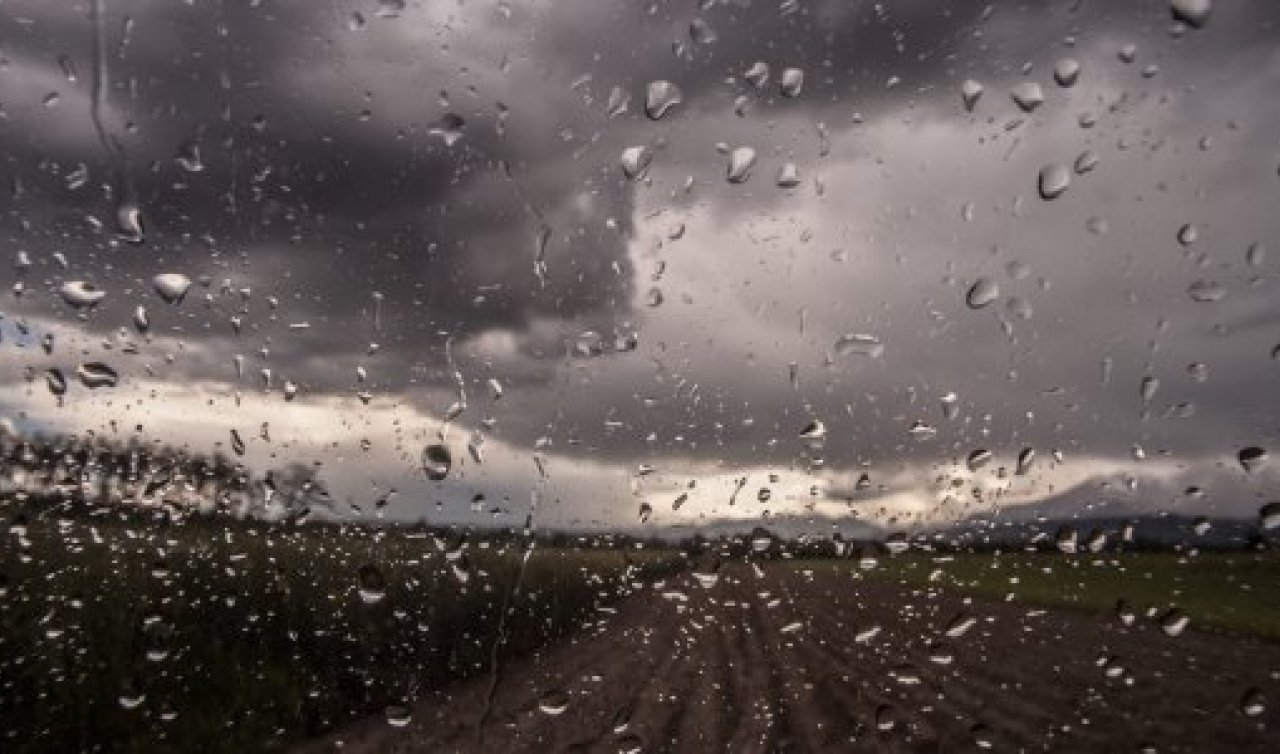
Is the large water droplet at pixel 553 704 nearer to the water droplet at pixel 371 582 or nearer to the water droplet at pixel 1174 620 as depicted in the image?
the water droplet at pixel 371 582

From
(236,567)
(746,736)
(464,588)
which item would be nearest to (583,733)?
(746,736)

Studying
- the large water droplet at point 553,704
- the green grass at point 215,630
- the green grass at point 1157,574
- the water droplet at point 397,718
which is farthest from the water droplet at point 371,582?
the water droplet at point 397,718

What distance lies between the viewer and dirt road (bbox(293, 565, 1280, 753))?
27.4 feet

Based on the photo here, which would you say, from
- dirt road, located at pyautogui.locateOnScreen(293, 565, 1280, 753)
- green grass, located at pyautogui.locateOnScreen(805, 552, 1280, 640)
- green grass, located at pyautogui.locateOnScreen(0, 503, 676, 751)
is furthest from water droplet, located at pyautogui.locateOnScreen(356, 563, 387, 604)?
dirt road, located at pyautogui.locateOnScreen(293, 565, 1280, 753)

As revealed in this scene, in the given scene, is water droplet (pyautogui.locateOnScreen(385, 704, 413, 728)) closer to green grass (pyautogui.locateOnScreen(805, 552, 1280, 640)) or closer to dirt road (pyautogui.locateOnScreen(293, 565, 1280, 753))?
dirt road (pyautogui.locateOnScreen(293, 565, 1280, 753))

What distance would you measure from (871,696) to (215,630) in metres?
7.45

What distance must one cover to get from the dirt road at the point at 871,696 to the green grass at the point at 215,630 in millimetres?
902

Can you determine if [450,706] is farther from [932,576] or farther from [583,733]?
[932,576]

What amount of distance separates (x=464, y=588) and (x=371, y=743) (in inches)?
286

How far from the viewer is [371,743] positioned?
9430 mm

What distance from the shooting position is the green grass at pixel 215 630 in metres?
7.43

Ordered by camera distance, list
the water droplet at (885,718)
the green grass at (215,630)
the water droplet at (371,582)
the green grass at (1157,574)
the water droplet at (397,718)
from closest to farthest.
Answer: the green grass at (1157,574) < the water droplet at (371,582) < the green grass at (215,630) < the water droplet at (885,718) < the water droplet at (397,718)

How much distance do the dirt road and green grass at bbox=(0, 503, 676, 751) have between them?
90 centimetres

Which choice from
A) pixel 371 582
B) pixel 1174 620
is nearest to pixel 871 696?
pixel 371 582
